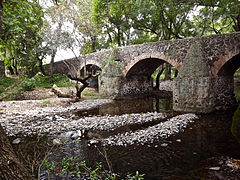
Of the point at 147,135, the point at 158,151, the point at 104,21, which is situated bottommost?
the point at 158,151

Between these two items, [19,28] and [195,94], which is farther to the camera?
[195,94]

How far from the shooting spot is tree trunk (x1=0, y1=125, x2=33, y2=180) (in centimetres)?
143

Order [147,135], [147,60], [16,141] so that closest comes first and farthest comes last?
1. [16,141]
2. [147,135]
3. [147,60]

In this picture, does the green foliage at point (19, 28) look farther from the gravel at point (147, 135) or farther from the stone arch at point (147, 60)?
the stone arch at point (147, 60)

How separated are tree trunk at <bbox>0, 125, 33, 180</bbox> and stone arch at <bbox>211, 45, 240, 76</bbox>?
829cm

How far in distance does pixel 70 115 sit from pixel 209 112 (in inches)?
257

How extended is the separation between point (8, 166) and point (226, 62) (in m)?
8.46

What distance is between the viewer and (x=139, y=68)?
12.6 metres

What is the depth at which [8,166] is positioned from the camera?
4.81ft

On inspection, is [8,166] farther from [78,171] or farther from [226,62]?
[226,62]

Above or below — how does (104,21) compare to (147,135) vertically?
above

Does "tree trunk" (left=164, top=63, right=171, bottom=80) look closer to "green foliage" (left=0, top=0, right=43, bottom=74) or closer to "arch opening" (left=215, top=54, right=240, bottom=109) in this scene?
"arch opening" (left=215, top=54, right=240, bottom=109)

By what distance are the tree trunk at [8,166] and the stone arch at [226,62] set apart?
829cm

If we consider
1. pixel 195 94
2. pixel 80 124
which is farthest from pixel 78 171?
pixel 195 94
